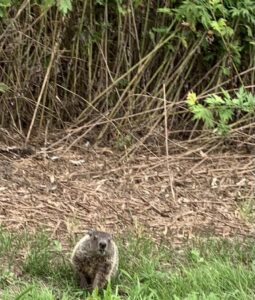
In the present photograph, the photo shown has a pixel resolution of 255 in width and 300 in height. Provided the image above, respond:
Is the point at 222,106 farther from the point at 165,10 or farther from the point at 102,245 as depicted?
the point at 102,245

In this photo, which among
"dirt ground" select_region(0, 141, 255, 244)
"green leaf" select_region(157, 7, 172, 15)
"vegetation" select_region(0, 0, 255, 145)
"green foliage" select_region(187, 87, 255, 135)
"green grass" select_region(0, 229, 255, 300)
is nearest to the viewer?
"green grass" select_region(0, 229, 255, 300)

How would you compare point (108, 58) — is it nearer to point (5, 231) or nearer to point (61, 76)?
point (61, 76)

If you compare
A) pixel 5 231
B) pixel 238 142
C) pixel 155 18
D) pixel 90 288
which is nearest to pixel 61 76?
pixel 155 18

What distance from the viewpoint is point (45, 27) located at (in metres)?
7.44

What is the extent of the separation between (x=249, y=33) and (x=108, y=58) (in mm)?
1459

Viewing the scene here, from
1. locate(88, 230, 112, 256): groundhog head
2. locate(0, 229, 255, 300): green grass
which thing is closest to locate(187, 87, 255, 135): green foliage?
locate(0, 229, 255, 300): green grass

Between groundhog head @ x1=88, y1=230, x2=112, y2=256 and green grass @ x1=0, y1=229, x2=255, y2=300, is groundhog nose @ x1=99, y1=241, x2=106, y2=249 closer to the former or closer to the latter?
groundhog head @ x1=88, y1=230, x2=112, y2=256

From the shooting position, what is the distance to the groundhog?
4605mm

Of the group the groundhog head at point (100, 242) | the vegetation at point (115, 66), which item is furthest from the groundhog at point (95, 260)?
the vegetation at point (115, 66)

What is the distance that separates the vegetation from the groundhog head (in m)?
2.68

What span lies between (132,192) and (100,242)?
171 cm

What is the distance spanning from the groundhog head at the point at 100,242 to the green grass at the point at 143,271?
20cm

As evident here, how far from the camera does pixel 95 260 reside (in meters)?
4.72

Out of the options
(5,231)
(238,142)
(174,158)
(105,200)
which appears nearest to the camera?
(5,231)
